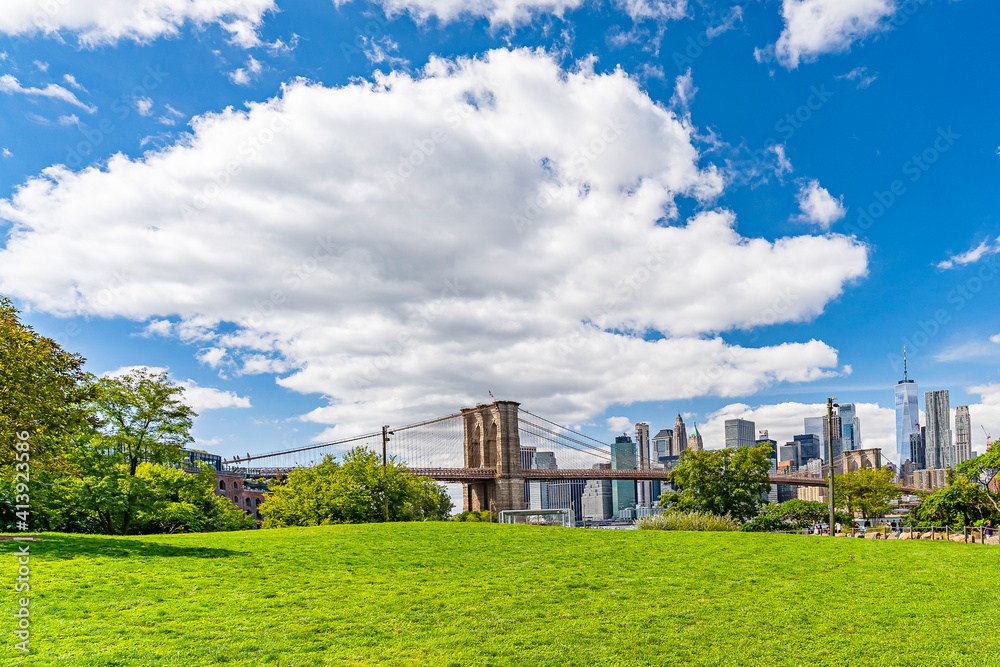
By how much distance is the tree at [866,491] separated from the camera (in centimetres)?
5797

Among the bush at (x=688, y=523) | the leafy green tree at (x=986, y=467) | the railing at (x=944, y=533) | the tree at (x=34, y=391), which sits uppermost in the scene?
the tree at (x=34, y=391)

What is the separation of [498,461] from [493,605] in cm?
6156

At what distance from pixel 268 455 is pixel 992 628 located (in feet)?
301

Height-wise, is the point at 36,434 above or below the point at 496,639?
above

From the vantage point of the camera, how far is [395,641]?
10.6 meters

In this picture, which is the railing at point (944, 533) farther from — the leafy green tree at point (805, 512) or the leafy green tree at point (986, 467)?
the leafy green tree at point (805, 512)

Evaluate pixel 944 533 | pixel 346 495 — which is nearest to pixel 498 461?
pixel 346 495

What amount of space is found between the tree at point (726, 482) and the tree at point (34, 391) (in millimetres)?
40364

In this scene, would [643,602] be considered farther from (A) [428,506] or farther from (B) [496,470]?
(B) [496,470]

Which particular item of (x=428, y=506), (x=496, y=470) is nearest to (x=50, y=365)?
(x=428, y=506)

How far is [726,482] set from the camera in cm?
4741

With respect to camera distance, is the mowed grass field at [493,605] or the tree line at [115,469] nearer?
the mowed grass field at [493,605]

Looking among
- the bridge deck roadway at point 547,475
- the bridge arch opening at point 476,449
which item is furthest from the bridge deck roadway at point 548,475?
the bridge arch opening at point 476,449

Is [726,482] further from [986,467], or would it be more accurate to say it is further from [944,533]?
[986,467]
